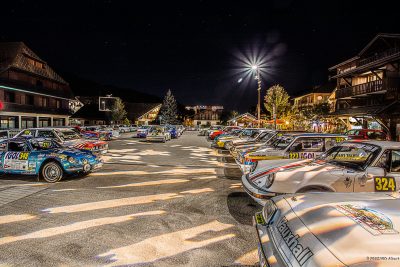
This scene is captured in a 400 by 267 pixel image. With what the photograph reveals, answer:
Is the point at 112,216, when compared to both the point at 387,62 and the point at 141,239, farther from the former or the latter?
the point at 387,62

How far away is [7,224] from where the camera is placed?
4.79 meters

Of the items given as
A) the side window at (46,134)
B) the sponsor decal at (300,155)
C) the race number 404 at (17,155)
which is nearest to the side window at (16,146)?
the race number 404 at (17,155)

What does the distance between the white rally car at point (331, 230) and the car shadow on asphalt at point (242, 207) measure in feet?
6.69

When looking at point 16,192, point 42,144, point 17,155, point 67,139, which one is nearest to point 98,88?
point 67,139

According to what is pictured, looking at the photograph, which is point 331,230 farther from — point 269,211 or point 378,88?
point 378,88

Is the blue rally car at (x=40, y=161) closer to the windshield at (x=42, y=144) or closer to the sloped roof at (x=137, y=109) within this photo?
the windshield at (x=42, y=144)

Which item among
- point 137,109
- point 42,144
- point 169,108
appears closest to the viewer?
point 42,144

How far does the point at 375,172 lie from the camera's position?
4750 millimetres

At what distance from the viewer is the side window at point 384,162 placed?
4.91 meters

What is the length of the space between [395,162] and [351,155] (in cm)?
136

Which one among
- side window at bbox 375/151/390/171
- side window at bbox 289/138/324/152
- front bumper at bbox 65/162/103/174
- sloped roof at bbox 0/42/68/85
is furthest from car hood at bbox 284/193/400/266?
sloped roof at bbox 0/42/68/85

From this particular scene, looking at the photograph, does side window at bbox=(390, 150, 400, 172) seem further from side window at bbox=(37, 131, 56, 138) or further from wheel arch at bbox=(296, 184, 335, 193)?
side window at bbox=(37, 131, 56, 138)

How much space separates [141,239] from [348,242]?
3.07 meters

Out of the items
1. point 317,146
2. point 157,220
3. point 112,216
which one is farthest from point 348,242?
point 317,146
